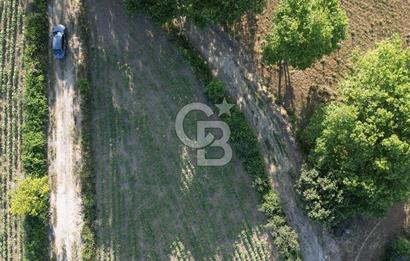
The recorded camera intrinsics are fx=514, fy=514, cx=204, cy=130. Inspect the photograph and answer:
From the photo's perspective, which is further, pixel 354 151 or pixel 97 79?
pixel 97 79

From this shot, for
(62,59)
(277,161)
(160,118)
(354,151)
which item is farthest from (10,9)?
(354,151)

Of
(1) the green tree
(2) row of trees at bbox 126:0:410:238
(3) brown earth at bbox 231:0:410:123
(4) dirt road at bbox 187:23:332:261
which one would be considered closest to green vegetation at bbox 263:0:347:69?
(2) row of trees at bbox 126:0:410:238

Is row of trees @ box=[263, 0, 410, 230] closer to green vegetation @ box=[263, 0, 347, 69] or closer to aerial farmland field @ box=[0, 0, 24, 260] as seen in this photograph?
green vegetation @ box=[263, 0, 347, 69]

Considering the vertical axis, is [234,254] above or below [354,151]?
below

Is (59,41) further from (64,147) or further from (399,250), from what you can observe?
(399,250)

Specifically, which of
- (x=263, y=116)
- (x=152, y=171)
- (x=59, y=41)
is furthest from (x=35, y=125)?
(x=263, y=116)

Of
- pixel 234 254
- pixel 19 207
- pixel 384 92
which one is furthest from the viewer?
pixel 234 254

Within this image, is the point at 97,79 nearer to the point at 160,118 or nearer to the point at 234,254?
the point at 160,118
